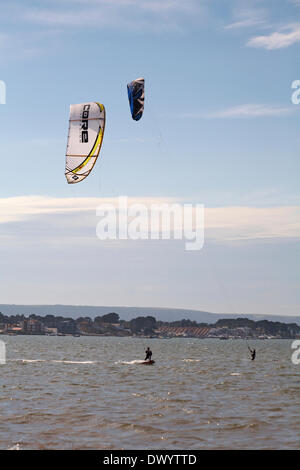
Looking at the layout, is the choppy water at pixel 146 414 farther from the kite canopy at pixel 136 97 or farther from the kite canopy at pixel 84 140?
the kite canopy at pixel 136 97

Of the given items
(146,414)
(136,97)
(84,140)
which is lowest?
(146,414)

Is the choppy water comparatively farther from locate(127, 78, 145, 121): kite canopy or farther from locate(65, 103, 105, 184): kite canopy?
locate(127, 78, 145, 121): kite canopy

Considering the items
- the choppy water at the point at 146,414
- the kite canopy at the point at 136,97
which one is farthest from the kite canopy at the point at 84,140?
the choppy water at the point at 146,414

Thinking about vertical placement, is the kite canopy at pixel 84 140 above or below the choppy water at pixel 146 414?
above

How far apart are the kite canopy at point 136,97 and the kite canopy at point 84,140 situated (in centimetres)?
142

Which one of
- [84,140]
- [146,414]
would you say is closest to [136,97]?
[84,140]

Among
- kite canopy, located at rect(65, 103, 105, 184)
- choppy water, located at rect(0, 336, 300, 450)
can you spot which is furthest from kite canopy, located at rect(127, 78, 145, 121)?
choppy water, located at rect(0, 336, 300, 450)

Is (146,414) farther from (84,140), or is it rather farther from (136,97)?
(136,97)

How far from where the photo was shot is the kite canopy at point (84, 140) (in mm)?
31297

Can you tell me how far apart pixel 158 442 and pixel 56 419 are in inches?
200

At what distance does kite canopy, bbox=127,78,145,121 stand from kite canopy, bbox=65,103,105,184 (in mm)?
1419

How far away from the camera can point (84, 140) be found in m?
31.4

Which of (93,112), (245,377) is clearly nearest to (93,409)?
(93,112)

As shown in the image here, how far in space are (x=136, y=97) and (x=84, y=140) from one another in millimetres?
3187
